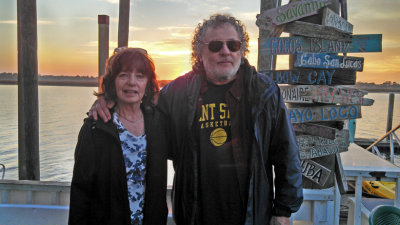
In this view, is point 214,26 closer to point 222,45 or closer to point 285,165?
point 222,45

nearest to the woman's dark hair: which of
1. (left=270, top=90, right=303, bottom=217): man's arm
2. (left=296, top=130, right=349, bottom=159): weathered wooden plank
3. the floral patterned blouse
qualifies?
the floral patterned blouse

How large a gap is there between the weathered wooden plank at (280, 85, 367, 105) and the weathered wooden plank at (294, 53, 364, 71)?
0.59ft

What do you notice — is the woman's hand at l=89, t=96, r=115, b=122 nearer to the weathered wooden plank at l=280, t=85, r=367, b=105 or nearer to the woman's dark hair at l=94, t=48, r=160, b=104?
the woman's dark hair at l=94, t=48, r=160, b=104

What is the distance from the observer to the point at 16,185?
4.05 meters

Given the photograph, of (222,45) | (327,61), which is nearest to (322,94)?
(327,61)

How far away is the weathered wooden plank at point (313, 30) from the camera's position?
2812 millimetres

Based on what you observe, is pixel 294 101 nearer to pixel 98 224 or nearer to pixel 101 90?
pixel 101 90

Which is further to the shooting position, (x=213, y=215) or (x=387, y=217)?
(x=387, y=217)

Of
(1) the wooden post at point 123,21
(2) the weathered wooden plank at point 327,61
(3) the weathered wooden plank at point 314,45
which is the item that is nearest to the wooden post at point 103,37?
(1) the wooden post at point 123,21

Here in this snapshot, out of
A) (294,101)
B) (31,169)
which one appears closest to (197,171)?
(294,101)

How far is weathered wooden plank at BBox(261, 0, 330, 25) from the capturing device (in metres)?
2.78

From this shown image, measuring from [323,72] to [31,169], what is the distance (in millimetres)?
4893

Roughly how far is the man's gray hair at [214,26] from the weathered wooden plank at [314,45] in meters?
0.71

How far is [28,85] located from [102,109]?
3965 millimetres
